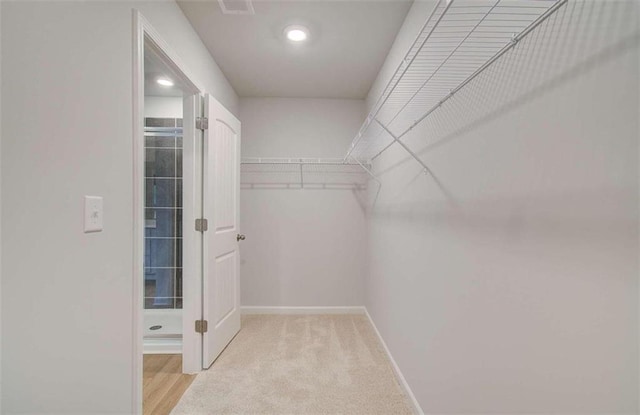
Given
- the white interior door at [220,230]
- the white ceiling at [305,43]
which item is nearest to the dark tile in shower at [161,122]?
the white ceiling at [305,43]

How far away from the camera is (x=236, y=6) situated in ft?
5.69

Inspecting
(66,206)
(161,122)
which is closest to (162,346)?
(66,206)

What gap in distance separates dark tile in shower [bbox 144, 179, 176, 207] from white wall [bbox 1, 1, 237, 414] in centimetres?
210

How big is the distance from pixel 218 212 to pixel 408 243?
4.69 ft

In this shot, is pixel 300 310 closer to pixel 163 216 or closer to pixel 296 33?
pixel 163 216

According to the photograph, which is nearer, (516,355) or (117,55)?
(516,355)

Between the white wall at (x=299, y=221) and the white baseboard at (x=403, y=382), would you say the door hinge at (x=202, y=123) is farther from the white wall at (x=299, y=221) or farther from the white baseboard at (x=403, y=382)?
the white baseboard at (x=403, y=382)

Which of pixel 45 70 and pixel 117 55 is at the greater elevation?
pixel 117 55

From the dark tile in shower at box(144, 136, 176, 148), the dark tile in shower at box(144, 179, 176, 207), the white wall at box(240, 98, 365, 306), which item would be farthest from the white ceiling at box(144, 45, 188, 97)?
the dark tile in shower at box(144, 179, 176, 207)

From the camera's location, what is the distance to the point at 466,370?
45.5 inches

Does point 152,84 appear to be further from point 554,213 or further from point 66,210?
point 554,213

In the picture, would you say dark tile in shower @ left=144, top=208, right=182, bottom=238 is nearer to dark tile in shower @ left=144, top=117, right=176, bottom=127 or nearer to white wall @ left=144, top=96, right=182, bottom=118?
dark tile in shower @ left=144, top=117, right=176, bottom=127

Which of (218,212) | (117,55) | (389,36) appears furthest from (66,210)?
(389,36)

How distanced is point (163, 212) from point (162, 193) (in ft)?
0.67
